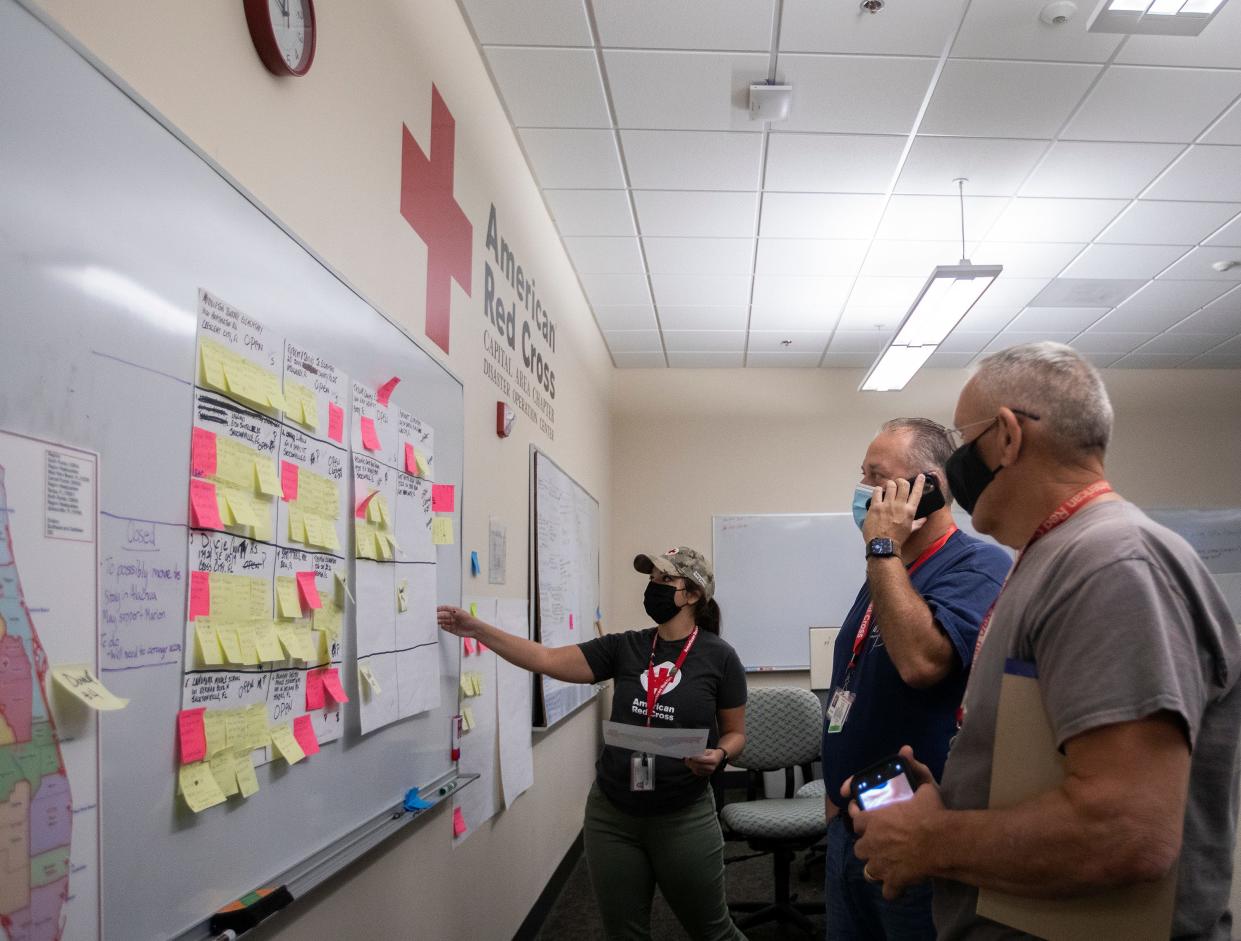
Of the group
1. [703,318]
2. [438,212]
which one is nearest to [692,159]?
[438,212]

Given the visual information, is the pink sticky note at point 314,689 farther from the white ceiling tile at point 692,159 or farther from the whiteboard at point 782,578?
the whiteboard at point 782,578

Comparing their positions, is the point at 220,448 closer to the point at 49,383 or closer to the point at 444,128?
the point at 49,383

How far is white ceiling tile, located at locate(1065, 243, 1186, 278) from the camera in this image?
4.09 metres

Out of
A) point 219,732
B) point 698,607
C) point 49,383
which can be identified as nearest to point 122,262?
point 49,383

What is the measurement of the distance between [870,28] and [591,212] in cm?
149

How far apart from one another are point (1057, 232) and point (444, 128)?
116 inches

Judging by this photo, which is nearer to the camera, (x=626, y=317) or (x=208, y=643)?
(x=208, y=643)

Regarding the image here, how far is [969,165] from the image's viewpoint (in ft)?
10.8

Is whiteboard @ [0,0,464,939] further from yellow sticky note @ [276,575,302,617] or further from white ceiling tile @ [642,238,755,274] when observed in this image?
white ceiling tile @ [642,238,755,274]

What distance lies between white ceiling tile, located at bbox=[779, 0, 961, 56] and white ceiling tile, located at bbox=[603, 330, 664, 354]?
110 inches

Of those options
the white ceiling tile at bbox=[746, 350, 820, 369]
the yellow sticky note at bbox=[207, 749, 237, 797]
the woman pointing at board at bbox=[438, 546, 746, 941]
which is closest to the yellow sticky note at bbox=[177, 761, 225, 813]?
the yellow sticky note at bbox=[207, 749, 237, 797]

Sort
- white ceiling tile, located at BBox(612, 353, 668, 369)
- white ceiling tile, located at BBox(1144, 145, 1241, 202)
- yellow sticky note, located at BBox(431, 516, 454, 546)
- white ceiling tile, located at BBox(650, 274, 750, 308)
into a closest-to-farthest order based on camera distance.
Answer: yellow sticky note, located at BBox(431, 516, 454, 546)
white ceiling tile, located at BBox(1144, 145, 1241, 202)
white ceiling tile, located at BBox(650, 274, 750, 308)
white ceiling tile, located at BBox(612, 353, 668, 369)

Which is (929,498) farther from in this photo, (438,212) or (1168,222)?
(1168,222)

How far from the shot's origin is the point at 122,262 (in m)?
1.03
